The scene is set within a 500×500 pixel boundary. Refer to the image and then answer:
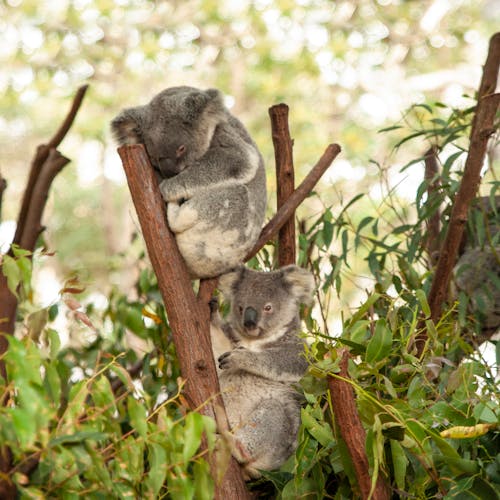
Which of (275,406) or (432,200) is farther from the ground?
(432,200)

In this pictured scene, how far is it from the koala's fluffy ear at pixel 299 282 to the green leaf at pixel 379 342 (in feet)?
2.47

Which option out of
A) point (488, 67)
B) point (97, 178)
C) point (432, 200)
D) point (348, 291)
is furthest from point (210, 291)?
point (97, 178)

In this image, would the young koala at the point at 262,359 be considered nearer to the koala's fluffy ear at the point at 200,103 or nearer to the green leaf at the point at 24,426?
the koala's fluffy ear at the point at 200,103

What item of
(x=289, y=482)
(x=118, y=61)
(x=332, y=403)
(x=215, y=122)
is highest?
(x=118, y=61)

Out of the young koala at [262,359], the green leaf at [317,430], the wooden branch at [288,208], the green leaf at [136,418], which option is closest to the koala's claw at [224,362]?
the young koala at [262,359]

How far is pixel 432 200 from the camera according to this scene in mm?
3018

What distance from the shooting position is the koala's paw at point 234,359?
247 centimetres

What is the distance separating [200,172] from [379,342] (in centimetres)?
101

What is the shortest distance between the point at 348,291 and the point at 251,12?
11.5 feet

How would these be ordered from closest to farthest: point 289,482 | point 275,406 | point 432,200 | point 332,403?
point 332,403, point 289,482, point 275,406, point 432,200

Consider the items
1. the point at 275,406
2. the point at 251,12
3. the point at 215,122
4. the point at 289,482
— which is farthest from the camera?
the point at 251,12

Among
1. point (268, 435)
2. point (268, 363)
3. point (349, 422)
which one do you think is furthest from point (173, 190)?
point (349, 422)

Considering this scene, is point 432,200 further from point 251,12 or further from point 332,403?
point 251,12

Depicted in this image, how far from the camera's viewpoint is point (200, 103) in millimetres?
2666
